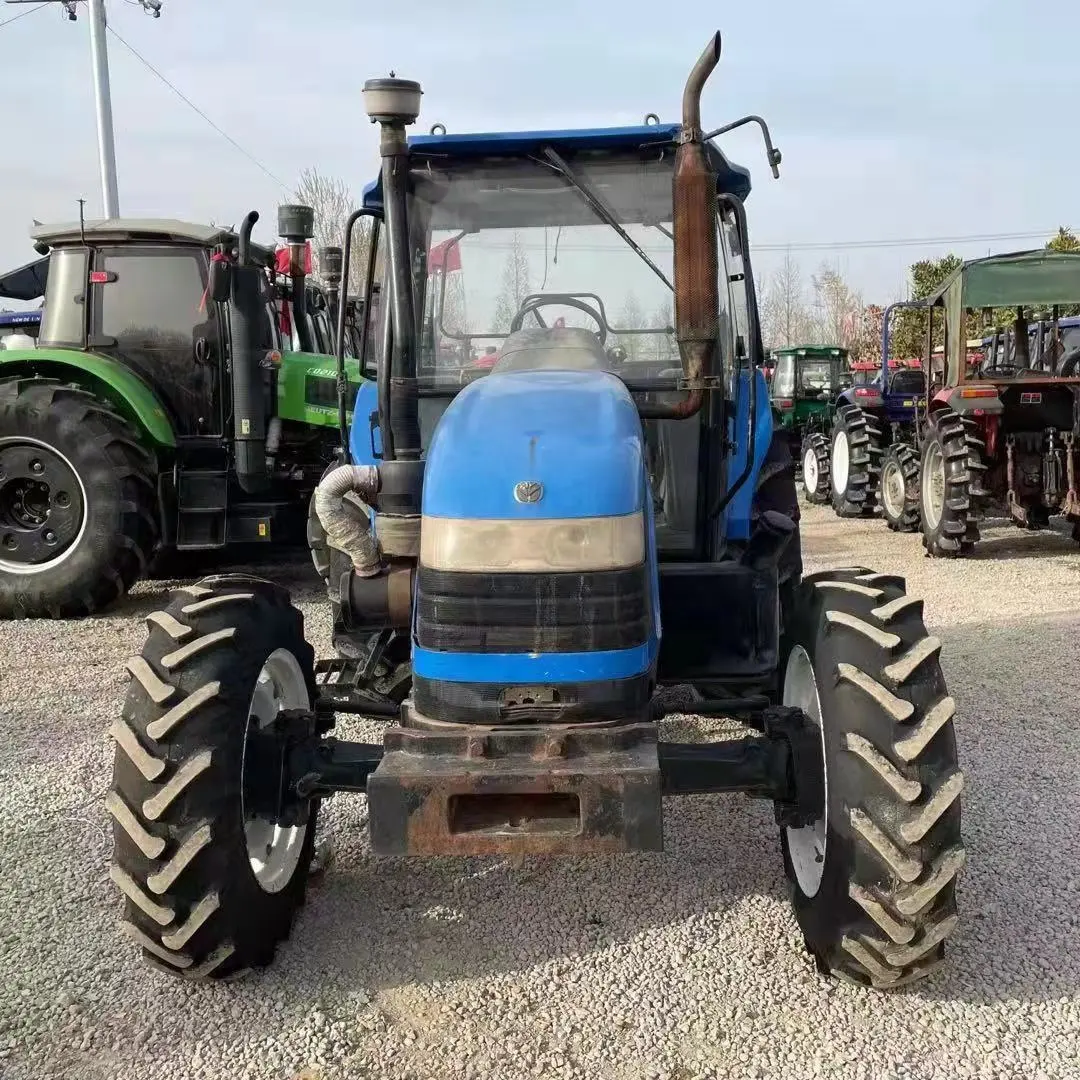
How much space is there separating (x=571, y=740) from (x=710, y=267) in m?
1.19

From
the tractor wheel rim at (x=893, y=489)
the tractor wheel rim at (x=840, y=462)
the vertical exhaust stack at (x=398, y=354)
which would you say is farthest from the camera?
the tractor wheel rim at (x=840, y=462)

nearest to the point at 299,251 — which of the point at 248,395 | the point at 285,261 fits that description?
the point at 285,261

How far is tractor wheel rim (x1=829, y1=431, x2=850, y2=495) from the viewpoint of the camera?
12.2 m

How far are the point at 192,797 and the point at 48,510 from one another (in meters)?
4.90

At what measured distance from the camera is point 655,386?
11.4 feet

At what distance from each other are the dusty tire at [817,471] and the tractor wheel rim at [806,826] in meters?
11.0

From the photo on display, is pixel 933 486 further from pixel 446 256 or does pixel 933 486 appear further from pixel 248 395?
pixel 446 256

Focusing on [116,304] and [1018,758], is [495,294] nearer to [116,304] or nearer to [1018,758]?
[1018,758]

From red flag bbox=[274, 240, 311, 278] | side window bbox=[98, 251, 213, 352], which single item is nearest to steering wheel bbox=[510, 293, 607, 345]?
side window bbox=[98, 251, 213, 352]

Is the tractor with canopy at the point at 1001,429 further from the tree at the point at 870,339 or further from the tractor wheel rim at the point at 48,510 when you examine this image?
the tree at the point at 870,339

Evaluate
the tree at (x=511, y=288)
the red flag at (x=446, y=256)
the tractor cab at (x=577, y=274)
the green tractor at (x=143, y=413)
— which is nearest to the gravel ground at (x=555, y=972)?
the tractor cab at (x=577, y=274)

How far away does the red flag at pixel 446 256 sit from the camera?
3.73m

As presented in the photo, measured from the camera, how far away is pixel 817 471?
13719 mm

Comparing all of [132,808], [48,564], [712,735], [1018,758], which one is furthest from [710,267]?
[48,564]
